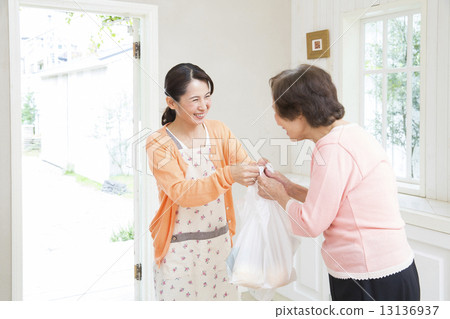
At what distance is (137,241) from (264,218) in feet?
3.57

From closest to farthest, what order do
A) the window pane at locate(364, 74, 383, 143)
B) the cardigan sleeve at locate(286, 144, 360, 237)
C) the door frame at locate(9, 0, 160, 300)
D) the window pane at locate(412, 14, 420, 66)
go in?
the cardigan sleeve at locate(286, 144, 360, 237) < the door frame at locate(9, 0, 160, 300) < the window pane at locate(412, 14, 420, 66) < the window pane at locate(364, 74, 383, 143)

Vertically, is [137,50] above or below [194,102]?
above

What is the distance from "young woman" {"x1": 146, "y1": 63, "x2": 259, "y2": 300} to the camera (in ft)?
3.67

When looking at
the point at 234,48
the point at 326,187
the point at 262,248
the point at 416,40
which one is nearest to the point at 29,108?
the point at 234,48

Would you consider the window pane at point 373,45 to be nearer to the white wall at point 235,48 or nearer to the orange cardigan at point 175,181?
the white wall at point 235,48

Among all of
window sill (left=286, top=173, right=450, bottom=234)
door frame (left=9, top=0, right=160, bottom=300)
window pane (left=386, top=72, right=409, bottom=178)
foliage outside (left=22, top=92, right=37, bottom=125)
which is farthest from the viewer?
foliage outside (left=22, top=92, right=37, bottom=125)

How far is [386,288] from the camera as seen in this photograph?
923 mm

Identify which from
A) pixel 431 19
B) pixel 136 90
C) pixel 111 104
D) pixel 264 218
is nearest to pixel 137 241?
pixel 136 90

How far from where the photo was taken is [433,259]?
1527 millimetres

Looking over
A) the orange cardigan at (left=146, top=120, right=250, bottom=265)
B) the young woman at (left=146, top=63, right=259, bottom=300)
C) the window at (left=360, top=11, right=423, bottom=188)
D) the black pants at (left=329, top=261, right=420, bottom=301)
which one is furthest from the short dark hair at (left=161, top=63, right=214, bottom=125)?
the window at (left=360, top=11, right=423, bottom=188)

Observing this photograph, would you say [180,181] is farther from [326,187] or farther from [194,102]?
[326,187]

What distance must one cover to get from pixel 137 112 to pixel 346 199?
1.34 metres

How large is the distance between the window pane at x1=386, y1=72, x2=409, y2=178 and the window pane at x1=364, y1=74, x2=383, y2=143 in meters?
0.05

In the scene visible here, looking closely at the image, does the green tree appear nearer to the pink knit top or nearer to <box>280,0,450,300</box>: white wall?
<box>280,0,450,300</box>: white wall
